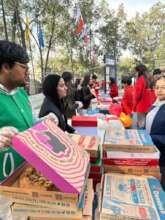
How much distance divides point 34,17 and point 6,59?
17.4 m

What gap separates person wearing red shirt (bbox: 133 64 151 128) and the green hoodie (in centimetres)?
411

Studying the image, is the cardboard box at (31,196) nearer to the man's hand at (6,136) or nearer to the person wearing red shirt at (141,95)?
the man's hand at (6,136)

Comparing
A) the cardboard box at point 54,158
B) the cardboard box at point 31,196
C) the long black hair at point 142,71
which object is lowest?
the long black hair at point 142,71

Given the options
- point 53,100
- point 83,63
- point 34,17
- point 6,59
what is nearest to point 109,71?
point 34,17

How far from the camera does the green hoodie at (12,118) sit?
4.29ft

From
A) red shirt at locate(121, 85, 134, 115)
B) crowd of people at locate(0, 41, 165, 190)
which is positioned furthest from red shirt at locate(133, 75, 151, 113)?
crowd of people at locate(0, 41, 165, 190)

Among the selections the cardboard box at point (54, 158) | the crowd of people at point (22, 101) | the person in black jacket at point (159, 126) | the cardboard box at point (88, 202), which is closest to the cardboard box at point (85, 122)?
the crowd of people at point (22, 101)

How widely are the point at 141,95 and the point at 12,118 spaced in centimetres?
438

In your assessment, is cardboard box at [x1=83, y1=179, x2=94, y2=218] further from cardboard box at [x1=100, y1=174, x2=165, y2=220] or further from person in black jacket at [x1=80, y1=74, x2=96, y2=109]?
person in black jacket at [x1=80, y1=74, x2=96, y2=109]

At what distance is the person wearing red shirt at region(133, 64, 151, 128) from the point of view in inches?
216

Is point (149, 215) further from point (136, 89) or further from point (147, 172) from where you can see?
point (136, 89)

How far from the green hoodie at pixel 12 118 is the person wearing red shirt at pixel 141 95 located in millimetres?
4108

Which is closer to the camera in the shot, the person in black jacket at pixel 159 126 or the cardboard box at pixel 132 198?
the cardboard box at pixel 132 198

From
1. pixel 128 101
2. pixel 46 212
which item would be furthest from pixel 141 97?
pixel 46 212
